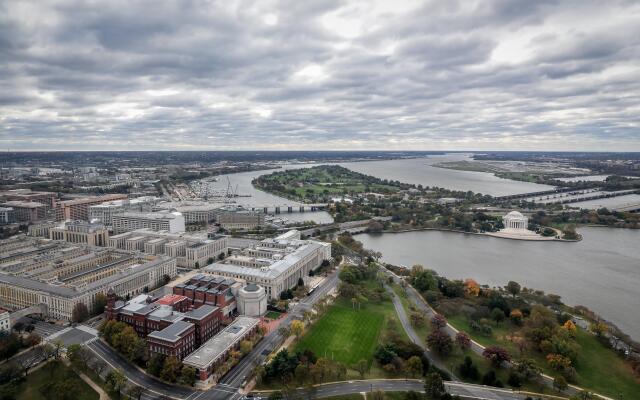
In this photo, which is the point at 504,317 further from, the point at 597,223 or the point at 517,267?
the point at 597,223

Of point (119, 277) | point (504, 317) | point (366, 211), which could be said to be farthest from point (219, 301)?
point (366, 211)

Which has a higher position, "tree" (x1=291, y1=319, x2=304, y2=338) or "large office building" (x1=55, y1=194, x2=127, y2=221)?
"large office building" (x1=55, y1=194, x2=127, y2=221)

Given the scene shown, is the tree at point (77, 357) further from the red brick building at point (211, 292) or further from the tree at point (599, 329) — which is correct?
the tree at point (599, 329)

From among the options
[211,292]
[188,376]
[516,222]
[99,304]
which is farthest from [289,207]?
[188,376]

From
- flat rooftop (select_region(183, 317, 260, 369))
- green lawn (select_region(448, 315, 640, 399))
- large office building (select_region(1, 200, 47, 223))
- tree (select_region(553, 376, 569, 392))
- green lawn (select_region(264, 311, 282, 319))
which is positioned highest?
large office building (select_region(1, 200, 47, 223))

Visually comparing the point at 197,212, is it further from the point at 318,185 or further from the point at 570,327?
the point at 570,327

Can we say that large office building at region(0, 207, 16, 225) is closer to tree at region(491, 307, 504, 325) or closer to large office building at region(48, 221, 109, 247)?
large office building at region(48, 221, 109, 247)

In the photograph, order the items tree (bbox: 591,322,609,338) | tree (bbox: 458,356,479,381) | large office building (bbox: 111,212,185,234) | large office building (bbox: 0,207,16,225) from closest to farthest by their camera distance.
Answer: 1. tree (bbox: 458,356,479,381)
2. tree (bbox: 591,322,609,338)
3. large office building (bbox: 111,212,185,234)
4. large office building (bbox: 0,207,16,225)

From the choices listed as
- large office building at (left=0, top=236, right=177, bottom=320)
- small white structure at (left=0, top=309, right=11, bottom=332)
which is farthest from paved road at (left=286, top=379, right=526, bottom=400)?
small white structure at (left=0, top=309, right=11, bottom=332)
